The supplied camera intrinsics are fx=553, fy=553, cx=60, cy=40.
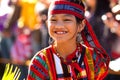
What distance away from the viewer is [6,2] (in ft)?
26.2

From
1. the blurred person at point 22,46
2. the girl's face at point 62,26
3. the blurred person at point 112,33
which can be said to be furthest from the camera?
the blurred person at point 22,46

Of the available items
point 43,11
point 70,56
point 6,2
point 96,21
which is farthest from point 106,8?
point 70,56

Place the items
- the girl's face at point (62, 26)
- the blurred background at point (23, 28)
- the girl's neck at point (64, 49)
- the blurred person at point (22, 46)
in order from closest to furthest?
the girl's face at point (62, 26), the girl's neck at point (64, 49), the blurred background at point (23, 28), the blurred person at point (22, 46)

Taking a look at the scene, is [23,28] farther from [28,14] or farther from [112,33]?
[112,33]

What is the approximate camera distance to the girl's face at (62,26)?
441cm

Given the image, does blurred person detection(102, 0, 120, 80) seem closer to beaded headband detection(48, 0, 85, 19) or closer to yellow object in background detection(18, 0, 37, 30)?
yellow object in background detection(18, 0, 37, 30)

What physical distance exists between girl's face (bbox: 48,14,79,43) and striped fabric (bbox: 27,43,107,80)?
0.15m

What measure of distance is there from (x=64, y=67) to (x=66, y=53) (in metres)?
0.13

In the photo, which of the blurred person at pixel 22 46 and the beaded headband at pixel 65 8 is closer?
the beaded headband at pixel 65 8

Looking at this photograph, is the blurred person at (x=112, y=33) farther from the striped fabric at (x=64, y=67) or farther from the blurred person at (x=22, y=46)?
the striped fabric at (x=64, y=67)

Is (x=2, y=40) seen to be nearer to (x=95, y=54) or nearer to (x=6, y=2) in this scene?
(x=6, y=2)

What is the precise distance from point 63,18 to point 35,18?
333cm

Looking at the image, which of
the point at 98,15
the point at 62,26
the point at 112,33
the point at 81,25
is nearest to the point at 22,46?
the point at 98,15

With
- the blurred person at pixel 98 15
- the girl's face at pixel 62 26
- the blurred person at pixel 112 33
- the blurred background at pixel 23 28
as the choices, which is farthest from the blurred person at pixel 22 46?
the girl's face at pixel 62 26
